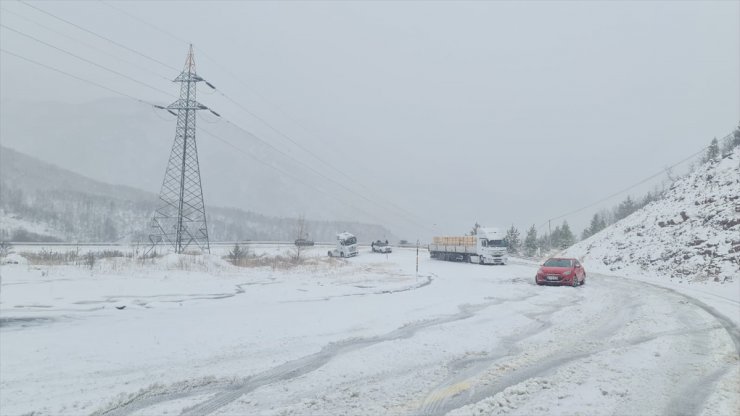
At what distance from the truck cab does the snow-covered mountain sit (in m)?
57.1

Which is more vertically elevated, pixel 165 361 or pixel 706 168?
pixel 706 168

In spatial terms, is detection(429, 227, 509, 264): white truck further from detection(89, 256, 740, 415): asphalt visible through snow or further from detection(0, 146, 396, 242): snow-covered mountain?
detection(0, 146, 396, 242): snow-covered mountain

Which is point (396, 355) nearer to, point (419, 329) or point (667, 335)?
point (419, 329)

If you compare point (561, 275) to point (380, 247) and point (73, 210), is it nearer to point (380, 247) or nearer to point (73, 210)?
point (380, 247)

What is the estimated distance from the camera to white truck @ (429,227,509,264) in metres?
46.7

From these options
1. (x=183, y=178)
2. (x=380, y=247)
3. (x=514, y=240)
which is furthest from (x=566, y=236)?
(x=183, y=178)

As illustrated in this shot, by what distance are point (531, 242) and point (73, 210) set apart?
430 feet

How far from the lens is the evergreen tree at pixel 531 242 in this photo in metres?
78.5

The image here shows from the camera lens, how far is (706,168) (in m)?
45.4

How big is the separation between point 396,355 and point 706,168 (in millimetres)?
50546

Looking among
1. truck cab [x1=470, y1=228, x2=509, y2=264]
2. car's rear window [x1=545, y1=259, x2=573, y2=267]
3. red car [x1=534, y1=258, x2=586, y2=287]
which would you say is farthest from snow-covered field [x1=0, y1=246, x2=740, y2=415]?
truck cab [x1=470, y1=228, x2=509, y2=264]

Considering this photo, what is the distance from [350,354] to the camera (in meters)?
8.51

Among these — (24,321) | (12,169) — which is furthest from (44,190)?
(24,321)

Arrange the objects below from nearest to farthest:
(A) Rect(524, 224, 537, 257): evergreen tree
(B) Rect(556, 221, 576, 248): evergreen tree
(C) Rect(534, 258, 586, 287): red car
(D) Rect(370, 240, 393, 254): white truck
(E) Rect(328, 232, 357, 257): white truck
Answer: (C) Rect(534, 258, 586, 287): red car, (E) Rect(328, 232, 357, 257): white truck, (D) Rect(370, 240, 393, 254): white truck, (A) Rect(524, 224, 537, 257): evergreen tree, (B) Rect(556, 221, 576, 248): evergreen tree
